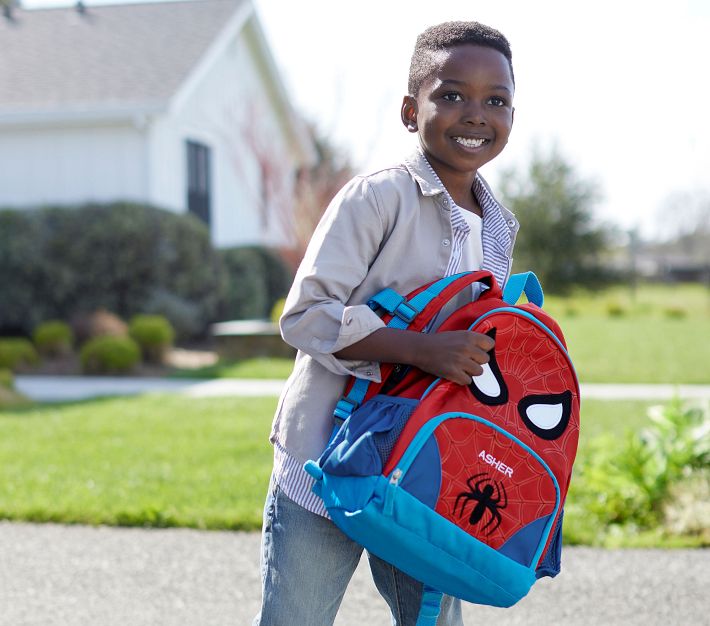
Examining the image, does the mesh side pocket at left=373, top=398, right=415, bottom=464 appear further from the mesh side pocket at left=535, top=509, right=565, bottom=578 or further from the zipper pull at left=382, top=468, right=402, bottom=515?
the mesh side pocket at left=535, top=509, right=565, bottom=578

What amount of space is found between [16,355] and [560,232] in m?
24.6

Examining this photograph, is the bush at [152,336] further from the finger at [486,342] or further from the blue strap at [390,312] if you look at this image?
the finger at [486,342]

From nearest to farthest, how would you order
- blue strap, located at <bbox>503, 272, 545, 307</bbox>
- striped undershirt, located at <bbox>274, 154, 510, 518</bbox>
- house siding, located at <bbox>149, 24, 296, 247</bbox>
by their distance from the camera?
striped undershirt, located at <bbox>274, 154, 510, 518</bbox>
blue strap, located at <bbox>503, 272, 545, 307</bbox>
house siding, located at <bbox>149, 24, 296, 247</bbox>

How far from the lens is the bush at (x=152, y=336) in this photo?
40.1 ft

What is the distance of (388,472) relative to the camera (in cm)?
188

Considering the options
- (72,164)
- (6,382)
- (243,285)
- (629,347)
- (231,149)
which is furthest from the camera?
(231,149)

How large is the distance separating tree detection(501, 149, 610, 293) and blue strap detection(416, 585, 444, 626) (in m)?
31.0

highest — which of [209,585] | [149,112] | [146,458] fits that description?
[149,112]

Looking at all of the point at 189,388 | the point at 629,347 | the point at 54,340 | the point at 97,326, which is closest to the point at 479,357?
the point at 189,388

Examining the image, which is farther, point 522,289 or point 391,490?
point 522,289

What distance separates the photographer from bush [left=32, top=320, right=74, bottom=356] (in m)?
12.6

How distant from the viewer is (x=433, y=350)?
1951 millimetres

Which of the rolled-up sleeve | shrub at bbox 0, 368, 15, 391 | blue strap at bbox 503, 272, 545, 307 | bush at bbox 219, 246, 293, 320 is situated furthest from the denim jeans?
bush at bbox 219, 246, 293, 320

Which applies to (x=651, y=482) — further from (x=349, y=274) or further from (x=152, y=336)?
(x=152, y=336)
